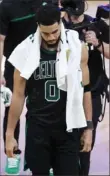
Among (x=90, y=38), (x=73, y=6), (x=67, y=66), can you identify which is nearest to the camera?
(x=67, y=66)

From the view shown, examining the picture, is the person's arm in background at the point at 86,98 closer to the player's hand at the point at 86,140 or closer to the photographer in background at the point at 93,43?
the player's hand at the point at 86,140

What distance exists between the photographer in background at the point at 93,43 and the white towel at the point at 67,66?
1.34 feet

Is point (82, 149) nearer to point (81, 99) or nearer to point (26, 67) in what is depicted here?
point (81, 99)

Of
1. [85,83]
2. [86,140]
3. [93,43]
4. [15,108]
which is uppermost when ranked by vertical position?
[93,43]

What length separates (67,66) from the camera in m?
3.34

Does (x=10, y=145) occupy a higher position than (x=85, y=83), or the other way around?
(x=85, y=83)

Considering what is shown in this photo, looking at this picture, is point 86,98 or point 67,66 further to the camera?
point 86,98

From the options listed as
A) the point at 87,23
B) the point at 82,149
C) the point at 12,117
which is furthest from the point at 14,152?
the point at 87,23

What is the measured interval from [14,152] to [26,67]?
58cm

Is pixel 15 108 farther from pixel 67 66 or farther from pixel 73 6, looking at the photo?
pixel 73 6

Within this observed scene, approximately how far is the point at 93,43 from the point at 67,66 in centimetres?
54

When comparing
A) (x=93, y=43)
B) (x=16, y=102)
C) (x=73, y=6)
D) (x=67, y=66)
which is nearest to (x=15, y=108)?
(x=16, y=102)

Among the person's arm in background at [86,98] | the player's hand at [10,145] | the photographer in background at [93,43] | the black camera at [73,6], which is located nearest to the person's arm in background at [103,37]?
the photographer in background at [93,43]

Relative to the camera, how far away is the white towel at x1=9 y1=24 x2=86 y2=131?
3.31m
